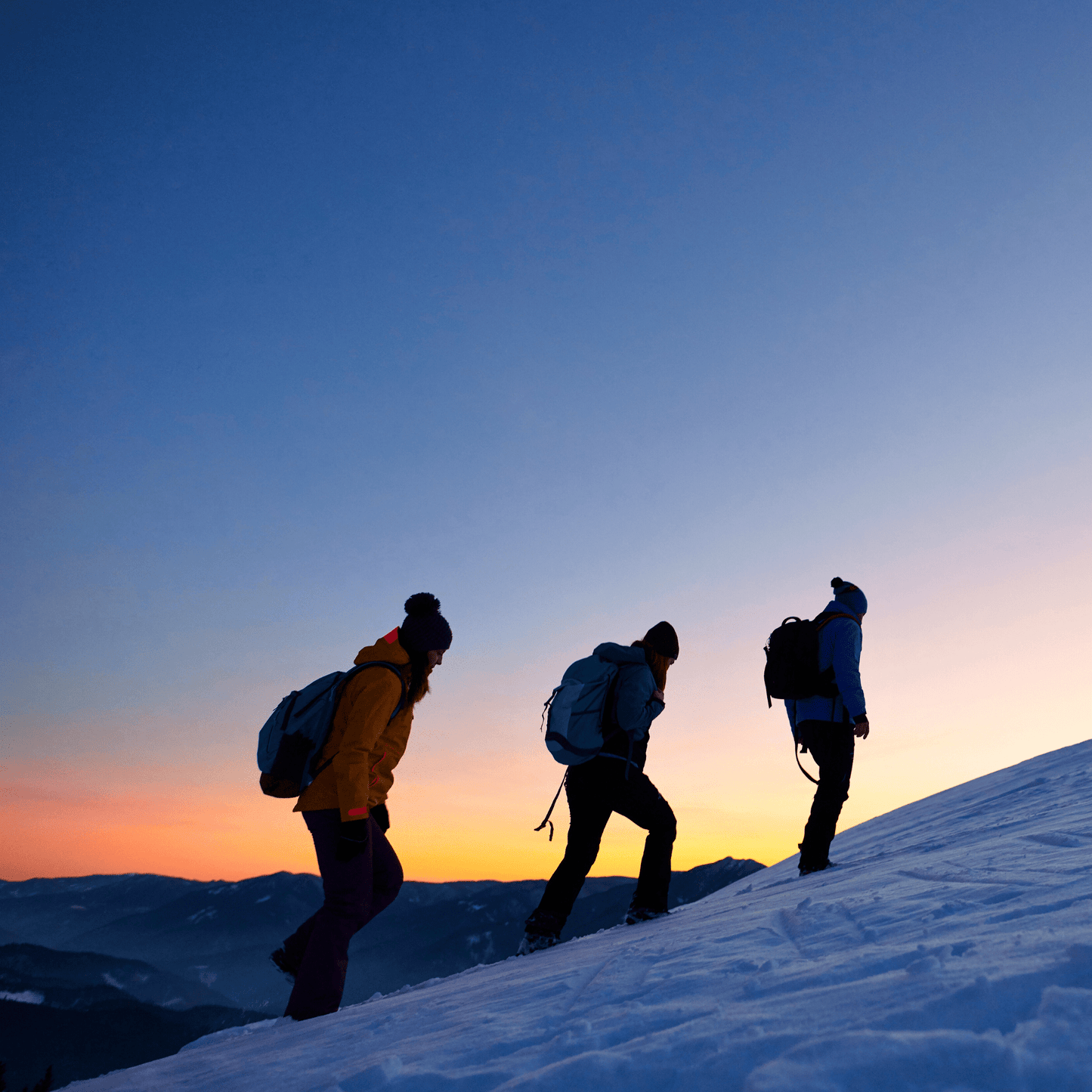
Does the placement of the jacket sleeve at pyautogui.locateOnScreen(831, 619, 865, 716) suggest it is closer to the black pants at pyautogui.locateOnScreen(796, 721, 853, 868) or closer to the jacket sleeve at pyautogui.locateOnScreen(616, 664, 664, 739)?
the black pants at pyautogui.locateOnScreen(796, 721, 853, 868)

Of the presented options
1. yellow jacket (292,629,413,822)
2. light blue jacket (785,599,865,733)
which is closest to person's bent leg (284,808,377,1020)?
yellow jacket (292,629,413,822)

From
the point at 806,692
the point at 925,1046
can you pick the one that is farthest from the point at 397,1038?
the point at 806,692

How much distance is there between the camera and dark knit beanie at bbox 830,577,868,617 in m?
5.47

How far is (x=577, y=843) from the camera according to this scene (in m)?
4.49

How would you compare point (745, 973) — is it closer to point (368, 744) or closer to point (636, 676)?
point (368, 744)

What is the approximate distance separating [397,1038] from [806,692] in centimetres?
371

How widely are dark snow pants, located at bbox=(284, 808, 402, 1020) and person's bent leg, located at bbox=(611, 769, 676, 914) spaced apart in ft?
4.99

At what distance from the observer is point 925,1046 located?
4.53 feet

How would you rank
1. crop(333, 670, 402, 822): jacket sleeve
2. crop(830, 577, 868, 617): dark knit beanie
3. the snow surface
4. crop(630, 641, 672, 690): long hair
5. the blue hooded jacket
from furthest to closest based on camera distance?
1. crop(830, 577, 868, 617): dark knit beanie
2. crop(630, 641, 672, 690): long hair
3. the blue hooded jacket
4. crop(333, 670, 402, 822): jacket sleeve
5. the snow surface

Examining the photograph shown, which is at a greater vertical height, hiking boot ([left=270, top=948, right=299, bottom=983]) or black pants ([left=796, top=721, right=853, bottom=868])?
black pants ([left=796, top=721, right=853, bottom=868])

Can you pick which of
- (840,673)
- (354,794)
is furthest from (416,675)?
(840,673)

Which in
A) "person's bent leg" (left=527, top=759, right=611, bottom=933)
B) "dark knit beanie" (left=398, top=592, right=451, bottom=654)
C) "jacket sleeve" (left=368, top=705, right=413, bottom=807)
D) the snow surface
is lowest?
the snow surface

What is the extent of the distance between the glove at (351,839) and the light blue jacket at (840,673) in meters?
3.13

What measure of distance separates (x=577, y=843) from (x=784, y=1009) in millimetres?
2853
